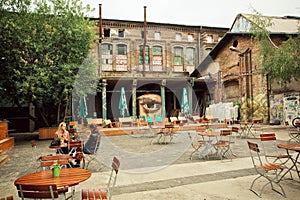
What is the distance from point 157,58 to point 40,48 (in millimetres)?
14360

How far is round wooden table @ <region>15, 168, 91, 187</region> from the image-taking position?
2823mm

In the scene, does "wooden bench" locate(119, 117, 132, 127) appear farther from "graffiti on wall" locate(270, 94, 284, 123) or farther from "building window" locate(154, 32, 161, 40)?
"building window" locate(154, 32, 161, 40)

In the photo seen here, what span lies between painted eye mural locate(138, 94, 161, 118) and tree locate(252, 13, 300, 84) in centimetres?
739

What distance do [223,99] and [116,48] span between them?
35.6 feet

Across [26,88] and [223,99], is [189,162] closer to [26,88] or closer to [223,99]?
[26,88]

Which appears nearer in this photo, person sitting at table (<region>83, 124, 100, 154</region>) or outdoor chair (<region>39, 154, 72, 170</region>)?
outdoor chair (<region>39, 154, 72, 170</region>)

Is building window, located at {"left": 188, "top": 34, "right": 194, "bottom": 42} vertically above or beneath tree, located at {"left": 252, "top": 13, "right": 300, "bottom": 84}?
above

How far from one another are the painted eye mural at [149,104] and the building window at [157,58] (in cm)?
637

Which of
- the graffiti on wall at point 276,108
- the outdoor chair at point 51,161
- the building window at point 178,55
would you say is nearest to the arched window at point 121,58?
the building window at point 178,55

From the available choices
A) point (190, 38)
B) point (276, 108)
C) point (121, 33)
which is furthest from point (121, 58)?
point (276, 108)

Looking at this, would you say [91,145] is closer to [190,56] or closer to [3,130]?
[3,130]

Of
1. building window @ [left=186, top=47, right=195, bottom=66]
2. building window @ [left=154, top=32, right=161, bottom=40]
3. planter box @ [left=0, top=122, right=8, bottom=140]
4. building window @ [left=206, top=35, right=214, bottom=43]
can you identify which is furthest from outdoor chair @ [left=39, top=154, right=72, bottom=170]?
building window @ [left=206, top=35, right=214, bottom=43]

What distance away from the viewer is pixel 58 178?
3.01 metres

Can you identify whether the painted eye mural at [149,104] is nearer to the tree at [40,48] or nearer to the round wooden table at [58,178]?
the tree at [40,48]
